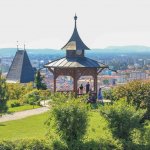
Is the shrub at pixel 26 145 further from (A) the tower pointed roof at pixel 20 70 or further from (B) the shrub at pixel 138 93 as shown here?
(A) the tower pointed roof at pixel 20 70

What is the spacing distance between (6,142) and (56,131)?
68.5 inches

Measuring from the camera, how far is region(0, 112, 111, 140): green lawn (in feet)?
58.8

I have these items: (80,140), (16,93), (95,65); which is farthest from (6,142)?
(16,93)

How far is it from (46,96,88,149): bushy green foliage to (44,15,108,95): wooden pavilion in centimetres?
1240

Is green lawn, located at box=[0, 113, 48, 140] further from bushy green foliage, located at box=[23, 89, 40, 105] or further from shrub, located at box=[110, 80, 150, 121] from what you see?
bushy green foliage, located at box=[23, 89, 40, 105]

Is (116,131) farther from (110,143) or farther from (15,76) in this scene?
(15,76)

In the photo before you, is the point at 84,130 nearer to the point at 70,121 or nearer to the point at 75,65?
the point at 70,121

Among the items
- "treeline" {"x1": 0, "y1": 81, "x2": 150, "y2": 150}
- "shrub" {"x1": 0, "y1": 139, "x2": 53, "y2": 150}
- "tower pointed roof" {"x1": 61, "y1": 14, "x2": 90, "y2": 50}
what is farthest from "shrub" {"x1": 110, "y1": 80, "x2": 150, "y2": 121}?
"tower pointed roof" {"x1": 61, "y1": 14, "x2": 90, "y2": 50}

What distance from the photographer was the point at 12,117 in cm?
2342

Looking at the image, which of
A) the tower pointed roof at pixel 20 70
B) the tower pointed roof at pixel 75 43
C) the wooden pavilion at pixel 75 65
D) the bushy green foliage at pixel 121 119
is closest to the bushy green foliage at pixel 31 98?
the wooden pavilion at pixel 75 65

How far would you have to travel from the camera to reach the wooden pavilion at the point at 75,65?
29234 mm

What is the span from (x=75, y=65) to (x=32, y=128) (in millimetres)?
9483

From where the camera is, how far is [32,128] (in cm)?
2014

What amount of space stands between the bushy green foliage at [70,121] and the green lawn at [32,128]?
687 mm
